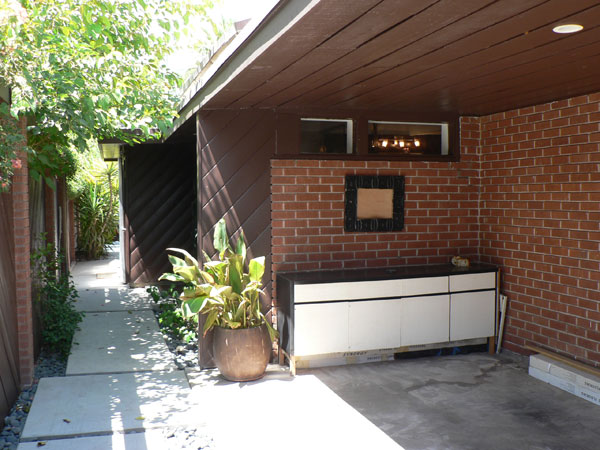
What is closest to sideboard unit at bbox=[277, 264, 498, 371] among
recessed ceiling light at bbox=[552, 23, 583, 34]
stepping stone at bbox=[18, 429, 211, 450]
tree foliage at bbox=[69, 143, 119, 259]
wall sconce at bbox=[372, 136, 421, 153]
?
wall sconce at bbox=[372, 136, 421, 153]

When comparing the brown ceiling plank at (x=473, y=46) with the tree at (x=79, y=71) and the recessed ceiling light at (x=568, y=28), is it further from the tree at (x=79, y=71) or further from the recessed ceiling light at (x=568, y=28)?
the tree at (x=79, y=71)

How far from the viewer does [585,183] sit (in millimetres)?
4871

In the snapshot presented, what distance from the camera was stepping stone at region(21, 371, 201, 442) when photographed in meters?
3.83

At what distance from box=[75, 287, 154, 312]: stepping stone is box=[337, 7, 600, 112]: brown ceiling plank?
4.86m

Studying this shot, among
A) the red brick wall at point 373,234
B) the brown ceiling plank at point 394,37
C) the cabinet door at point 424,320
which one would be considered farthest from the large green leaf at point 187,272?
the cabinet door at point 424,320

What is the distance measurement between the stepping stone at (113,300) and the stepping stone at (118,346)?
38 centimetres

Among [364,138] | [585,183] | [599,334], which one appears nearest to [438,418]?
[599,334]

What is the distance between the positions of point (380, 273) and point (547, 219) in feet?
5.39

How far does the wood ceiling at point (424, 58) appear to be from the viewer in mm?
2562

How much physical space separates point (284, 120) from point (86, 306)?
4.27 m

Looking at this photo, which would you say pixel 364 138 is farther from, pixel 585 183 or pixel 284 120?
pixel 585 183

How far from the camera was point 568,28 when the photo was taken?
9.32 ft

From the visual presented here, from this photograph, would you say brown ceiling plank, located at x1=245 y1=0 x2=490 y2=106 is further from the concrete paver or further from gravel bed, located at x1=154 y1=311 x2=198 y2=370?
gravel bed, located at x1=154 y1=311 x2=198 y2=370

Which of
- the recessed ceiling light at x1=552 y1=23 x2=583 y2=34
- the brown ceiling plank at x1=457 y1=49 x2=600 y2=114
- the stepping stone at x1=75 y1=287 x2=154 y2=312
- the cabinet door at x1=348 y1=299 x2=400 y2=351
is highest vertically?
the brown ceiling plank at x1=457 y1=49 x2=600 y2=114
